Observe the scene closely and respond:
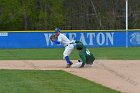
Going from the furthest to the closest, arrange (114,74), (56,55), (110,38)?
(110,38) < (56,55) < (114,74)

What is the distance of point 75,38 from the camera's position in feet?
130

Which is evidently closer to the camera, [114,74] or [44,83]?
[44,83]

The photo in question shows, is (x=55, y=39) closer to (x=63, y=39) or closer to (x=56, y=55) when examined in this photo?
(x=63, y=39)

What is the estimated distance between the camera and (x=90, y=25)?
5628 centimetres

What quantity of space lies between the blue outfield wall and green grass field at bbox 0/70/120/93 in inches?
769

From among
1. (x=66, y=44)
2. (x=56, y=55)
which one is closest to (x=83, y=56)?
(x=66, y=44)

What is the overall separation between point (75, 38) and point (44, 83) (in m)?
24.9

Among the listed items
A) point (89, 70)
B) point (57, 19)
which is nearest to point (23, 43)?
point (57, 19)

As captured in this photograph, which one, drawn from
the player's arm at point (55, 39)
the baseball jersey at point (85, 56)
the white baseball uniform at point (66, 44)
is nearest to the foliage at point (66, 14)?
the player's arm at point (55, 39)

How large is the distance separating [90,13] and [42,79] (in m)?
42.7

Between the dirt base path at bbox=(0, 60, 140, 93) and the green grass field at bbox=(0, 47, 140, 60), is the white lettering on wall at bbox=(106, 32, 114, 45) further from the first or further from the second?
the dirt base path at bbox=(0, 60, 140, 93)

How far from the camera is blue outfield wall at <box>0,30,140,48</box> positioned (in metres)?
38.2

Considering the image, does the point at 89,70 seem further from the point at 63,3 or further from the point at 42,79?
the point at 63,3

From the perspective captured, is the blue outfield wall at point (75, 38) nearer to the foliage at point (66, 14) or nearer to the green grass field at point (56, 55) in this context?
the green grass field at point (56, 55)
